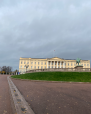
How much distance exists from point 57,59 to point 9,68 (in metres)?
70.1

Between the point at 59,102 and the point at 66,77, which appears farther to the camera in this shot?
the point at 66,77

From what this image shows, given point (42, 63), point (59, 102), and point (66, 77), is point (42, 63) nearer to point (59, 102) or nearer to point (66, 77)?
point (66, 77)

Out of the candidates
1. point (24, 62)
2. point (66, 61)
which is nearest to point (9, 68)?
point (24, 62)

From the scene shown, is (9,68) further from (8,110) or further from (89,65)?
(8,110)

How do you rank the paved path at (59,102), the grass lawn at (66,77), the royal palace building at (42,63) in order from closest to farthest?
the paved path at (59,102), the grass lawn at (66,77), the royal palace building at (42,63)

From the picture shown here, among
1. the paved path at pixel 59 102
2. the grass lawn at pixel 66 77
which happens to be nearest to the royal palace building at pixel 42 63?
the grass lawn at pixel 66 77

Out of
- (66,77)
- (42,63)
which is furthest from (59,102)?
(42,63)

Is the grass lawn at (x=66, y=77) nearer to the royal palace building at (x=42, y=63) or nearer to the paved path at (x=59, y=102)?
the paved path at (x=59, y=102)

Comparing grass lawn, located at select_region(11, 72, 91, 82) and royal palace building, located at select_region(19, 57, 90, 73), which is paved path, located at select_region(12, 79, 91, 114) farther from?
royal palace building, located at select_region(19, 57, 90, 73)

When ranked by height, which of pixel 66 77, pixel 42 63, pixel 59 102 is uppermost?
pixel 42 63

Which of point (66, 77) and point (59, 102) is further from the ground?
point (59, 102)

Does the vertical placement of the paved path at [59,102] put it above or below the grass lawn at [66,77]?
above

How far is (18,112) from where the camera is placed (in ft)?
14.2

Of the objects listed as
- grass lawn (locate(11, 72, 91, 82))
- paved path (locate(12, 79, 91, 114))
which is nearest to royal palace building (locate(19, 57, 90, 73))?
grass lawn (locate(11, 72, 91, 82))
